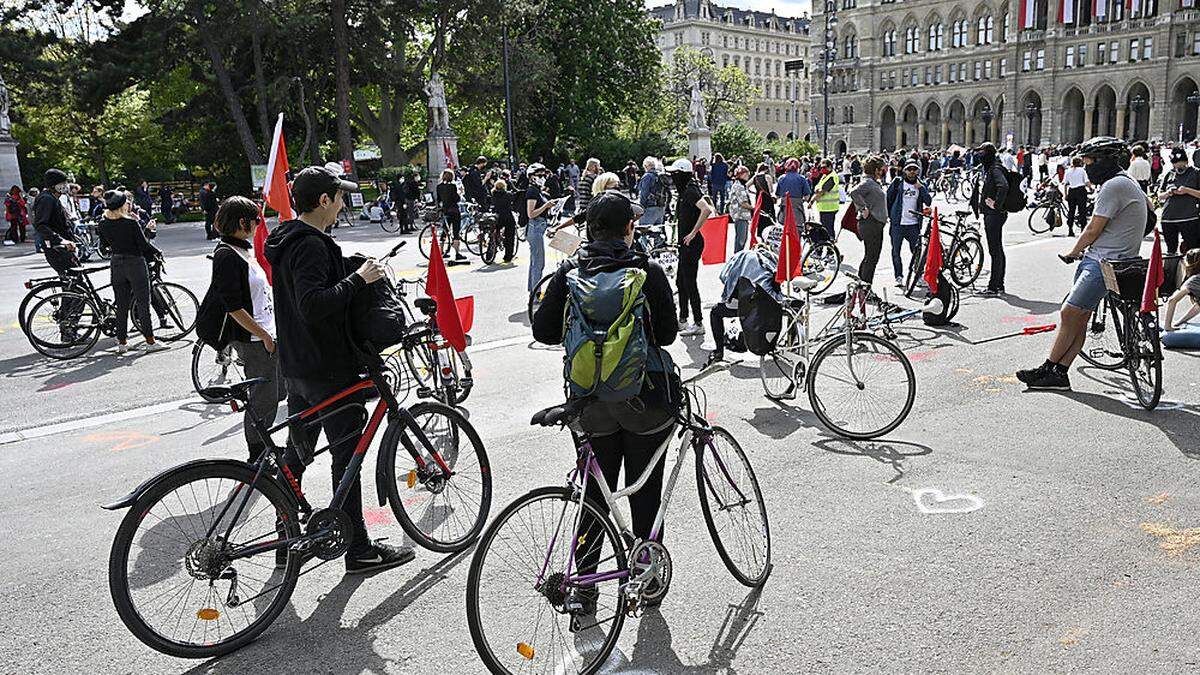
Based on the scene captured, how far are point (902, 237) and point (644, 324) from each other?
35.2 feet

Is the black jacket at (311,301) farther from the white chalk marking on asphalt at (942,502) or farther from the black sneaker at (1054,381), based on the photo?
the black sneaker at (1054,381)

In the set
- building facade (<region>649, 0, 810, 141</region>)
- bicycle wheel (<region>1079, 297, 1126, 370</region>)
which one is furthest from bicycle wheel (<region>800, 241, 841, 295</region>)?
building facade (<region>649, 0, 810, 141</region>)

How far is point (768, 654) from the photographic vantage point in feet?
13.3

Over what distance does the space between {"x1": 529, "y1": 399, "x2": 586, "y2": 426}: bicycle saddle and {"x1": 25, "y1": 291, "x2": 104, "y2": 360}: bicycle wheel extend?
8.97 metres

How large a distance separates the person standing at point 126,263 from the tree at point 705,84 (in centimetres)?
7242

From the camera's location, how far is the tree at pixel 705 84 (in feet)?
269

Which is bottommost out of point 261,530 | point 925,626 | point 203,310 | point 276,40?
point 925,626

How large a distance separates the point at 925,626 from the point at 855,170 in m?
41.4

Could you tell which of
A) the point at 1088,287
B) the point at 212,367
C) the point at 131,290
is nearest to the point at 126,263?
the point at 131,290

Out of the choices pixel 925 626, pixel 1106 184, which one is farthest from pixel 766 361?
pixel 925 626

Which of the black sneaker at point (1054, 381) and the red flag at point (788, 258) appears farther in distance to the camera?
the black sneaker at point (1054, 381)

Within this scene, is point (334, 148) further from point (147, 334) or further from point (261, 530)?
point (261, 530)

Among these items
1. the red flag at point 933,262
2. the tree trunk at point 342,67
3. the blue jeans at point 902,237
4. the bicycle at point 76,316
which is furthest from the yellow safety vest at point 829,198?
the tree trunk at point 342,67

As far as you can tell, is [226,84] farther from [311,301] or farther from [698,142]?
[311,301]
